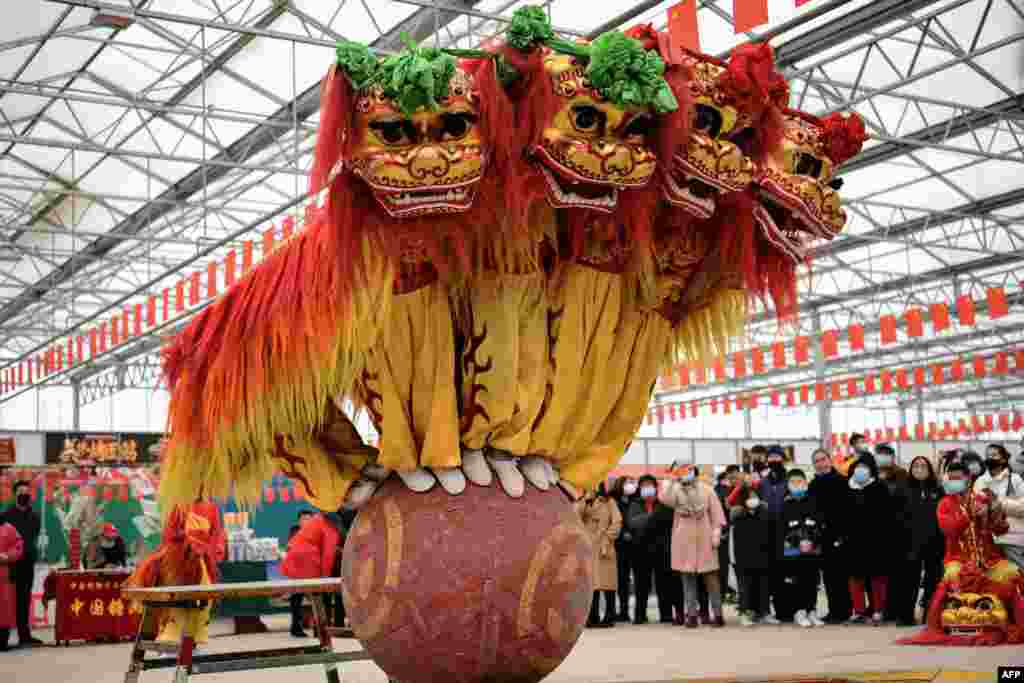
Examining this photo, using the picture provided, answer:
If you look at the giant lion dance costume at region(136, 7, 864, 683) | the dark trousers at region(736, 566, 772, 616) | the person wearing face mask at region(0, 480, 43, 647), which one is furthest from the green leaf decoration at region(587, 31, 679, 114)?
the person wearing face mask at region(0, 480, 43, 647)

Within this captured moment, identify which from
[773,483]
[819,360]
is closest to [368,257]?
[773,483]

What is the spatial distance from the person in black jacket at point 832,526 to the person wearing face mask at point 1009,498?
200cm

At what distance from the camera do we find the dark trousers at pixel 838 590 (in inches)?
382

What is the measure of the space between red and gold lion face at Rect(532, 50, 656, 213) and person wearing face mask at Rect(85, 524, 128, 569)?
9455 mm

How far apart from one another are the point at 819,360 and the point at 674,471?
42.4 feet

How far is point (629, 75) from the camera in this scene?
3.14m

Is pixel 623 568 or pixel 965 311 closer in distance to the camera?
pixel 623 568

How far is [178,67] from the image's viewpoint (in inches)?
566

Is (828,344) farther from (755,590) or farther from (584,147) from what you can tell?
(584,147)

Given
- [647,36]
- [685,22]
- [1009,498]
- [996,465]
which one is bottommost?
[1009,498]

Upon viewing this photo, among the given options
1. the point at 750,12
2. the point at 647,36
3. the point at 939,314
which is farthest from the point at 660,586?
Answer: the point at 939,314

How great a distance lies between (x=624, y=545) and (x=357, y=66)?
27.8ft

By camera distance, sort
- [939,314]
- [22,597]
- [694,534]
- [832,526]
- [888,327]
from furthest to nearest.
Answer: [888,327], [939,314], [22,597], [694,534], [832,526]

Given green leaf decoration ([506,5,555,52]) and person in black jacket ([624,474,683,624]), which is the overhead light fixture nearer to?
person in black jacket ([624,474,683,624])
